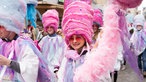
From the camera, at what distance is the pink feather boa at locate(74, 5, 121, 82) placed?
2326 millimetres

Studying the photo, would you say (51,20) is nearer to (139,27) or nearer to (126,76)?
(139,27)

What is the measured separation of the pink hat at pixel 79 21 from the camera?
3322mm

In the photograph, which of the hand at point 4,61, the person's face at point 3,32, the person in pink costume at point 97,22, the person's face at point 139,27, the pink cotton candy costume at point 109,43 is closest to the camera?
the pink cotton candy costume at point 109,43

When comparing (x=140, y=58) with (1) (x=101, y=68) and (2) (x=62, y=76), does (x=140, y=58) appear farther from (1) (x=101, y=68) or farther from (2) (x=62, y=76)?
(1) (x=101, y=68)

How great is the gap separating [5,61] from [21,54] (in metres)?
0.21

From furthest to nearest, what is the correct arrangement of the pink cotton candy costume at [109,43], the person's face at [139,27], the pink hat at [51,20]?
the person's face at [139,27] → the pink hat at [51,20] → the pink cotton candy costume at [109,43]

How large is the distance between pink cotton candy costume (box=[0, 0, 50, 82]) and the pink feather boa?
2.56ft

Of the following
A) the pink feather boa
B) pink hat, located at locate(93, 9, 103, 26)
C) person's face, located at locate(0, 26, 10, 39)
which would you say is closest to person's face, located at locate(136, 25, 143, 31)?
pink hat, located at locate(93, 9, 103, 26)

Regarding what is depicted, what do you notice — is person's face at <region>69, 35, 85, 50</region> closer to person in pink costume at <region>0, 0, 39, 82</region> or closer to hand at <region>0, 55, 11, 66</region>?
person in pink costume at <region>0, 0, 39, 82</region>

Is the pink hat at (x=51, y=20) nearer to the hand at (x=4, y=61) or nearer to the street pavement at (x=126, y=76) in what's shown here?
the street pavement at (x=126, y=76)

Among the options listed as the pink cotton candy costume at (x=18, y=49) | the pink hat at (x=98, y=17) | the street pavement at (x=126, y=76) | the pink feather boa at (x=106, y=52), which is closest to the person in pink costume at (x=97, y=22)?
the pink hat at (x=98, y=17)

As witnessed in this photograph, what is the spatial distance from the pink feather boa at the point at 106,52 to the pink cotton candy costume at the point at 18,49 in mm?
781

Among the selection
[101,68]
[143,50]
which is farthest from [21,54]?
[143,50]

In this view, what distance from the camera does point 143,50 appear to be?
30.9 feet
